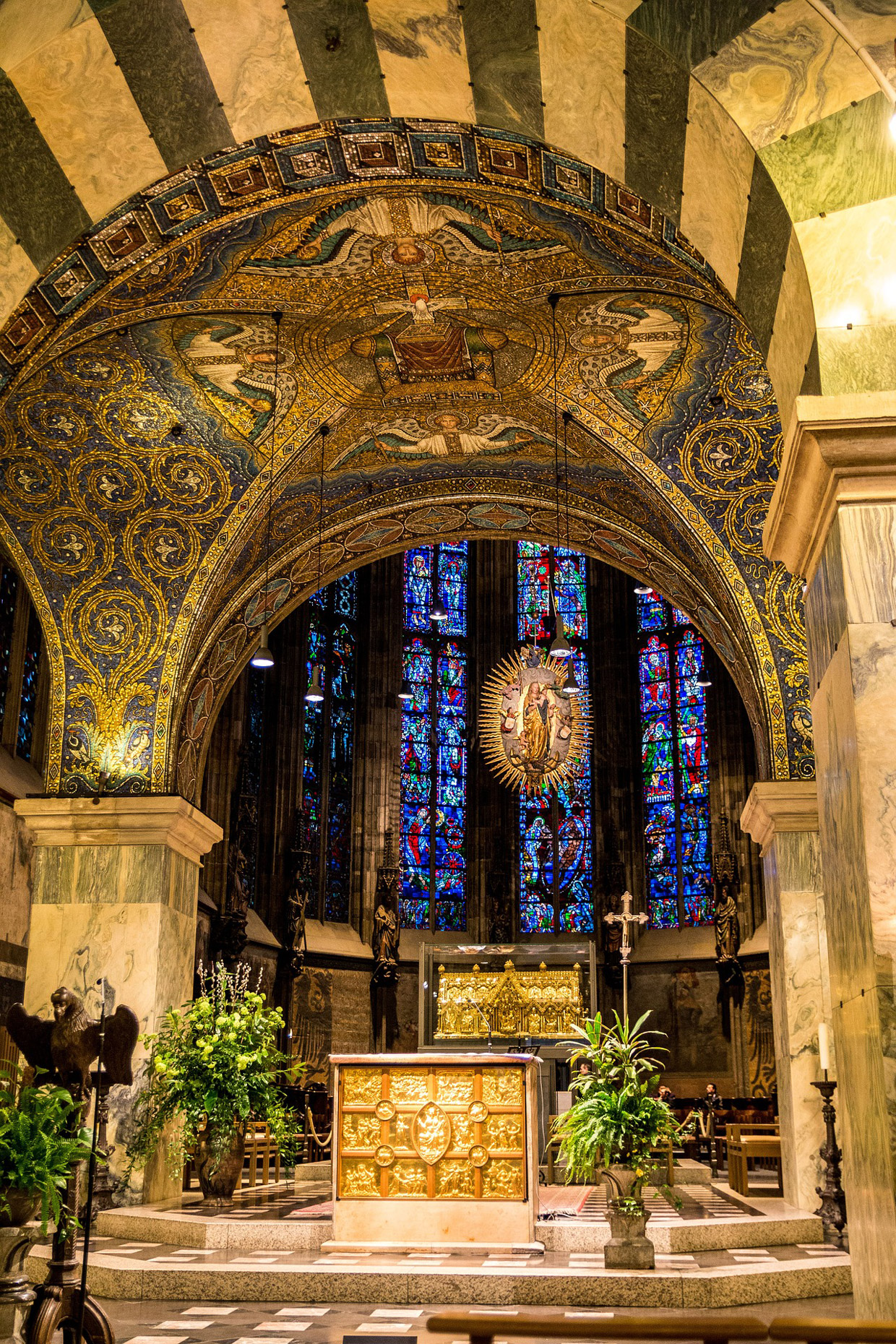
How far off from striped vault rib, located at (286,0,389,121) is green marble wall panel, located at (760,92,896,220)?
7.61ft

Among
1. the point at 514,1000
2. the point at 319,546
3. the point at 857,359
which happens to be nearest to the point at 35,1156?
the point at 857,359

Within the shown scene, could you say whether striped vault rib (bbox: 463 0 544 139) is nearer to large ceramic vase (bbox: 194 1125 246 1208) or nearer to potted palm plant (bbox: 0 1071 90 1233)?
potted palm plant (bbox: 0 1071 90 1233)

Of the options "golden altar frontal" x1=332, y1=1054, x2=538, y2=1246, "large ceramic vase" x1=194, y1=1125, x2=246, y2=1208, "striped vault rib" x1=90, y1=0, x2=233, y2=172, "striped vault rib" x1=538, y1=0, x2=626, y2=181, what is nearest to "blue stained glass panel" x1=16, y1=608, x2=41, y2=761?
"large ceramic vase" x1=194, y1=1125, x2=246, y2=1208

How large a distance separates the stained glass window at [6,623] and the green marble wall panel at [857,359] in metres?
11.6

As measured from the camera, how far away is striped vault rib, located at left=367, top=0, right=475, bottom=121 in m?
6.13

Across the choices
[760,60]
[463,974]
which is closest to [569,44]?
[760,60]

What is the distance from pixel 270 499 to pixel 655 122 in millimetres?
6510

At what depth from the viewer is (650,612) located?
21172mm

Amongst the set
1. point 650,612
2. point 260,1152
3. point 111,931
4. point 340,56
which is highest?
point 650,612

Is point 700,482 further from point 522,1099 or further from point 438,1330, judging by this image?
point 438,1330

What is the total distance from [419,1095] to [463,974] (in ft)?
15.5

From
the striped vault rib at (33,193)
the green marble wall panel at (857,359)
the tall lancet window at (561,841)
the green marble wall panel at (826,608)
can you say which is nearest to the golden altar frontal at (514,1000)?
the tall lancet window at (561,841)

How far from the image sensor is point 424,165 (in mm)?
7840

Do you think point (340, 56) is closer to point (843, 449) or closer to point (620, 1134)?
point (843, 449)
